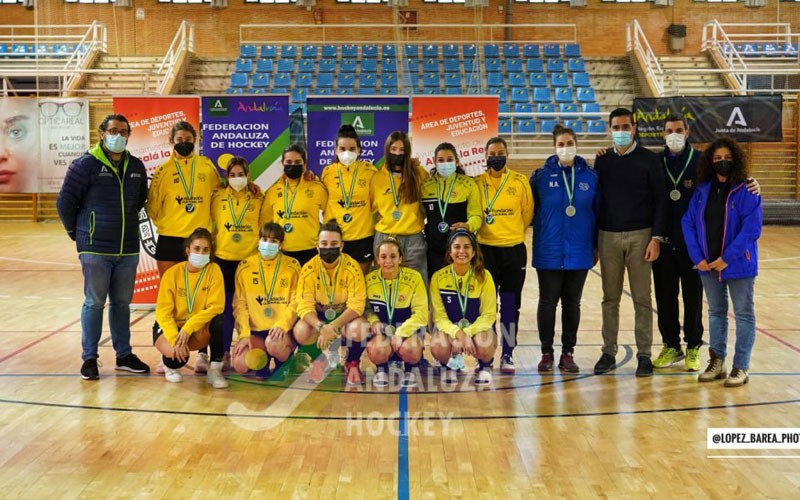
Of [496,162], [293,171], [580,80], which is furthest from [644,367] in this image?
[580,80]

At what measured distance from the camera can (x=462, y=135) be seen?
346 inches

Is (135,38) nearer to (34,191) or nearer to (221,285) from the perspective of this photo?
(34,191)

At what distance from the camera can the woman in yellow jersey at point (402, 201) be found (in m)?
6.09

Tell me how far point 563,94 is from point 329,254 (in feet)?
49.1

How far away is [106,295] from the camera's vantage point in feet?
20.3

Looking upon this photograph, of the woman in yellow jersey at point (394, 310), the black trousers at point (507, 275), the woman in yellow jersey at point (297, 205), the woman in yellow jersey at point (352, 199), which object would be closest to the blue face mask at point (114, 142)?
the woman in yellow jersey at point (297, 205)

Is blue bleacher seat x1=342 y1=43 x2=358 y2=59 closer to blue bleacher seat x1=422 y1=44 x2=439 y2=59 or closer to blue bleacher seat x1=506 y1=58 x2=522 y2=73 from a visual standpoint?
blue bleacher seat x1=422 y1=44 x2=439 y2=59

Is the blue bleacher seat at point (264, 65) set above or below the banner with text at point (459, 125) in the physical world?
above

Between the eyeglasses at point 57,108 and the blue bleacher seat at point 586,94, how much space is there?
10.5m

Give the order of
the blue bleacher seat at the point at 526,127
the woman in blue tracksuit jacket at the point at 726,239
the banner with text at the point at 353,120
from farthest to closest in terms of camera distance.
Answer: the blue bleacher seat at the point at 526,127 < the banner with text at the point at 353,120 < the woman in blue tracksuit jacket at the point at 726,239

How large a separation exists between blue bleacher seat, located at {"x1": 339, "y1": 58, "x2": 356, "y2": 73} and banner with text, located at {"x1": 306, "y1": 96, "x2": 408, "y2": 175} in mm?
12645

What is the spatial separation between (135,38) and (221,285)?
18.1 m

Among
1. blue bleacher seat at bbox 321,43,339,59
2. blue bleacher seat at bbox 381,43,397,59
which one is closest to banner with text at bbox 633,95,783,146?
blue bleacher seat at bbox 381,43,397,59

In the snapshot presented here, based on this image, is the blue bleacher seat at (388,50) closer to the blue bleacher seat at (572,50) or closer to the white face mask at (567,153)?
the blue bleacher seat at (572,50)
